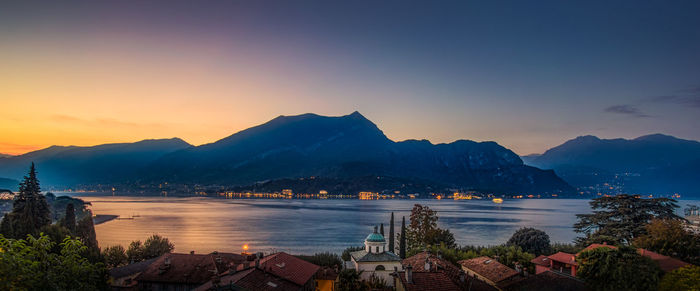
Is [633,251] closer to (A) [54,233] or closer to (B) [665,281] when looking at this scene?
(B) [665,281]

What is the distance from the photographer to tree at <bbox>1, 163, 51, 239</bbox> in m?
47.1

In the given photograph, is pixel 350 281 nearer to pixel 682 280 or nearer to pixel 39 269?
pixel 682 280

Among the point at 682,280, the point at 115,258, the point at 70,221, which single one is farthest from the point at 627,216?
the point at 70,221

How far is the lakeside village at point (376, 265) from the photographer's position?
568 inches

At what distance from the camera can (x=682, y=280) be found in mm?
22891

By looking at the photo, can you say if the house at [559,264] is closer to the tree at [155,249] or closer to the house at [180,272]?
the house at [180,272]

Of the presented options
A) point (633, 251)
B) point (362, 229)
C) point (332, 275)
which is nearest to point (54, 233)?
point (332, 275)

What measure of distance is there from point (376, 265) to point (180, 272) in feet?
48.4

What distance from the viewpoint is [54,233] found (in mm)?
45062

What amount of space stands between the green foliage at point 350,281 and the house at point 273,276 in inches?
77.0

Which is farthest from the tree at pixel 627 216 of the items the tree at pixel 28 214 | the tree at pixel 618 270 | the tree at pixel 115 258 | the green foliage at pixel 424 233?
the tree at pixel 28 214

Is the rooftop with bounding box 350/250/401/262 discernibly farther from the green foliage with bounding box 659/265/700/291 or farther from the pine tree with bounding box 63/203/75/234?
the pine tree with bounding box 63/203/75/234

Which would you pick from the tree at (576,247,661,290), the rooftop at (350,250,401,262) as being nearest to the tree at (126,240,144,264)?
the rooftop at (350,250,401,262)

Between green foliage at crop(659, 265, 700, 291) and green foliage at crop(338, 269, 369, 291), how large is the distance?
17.9 metres
